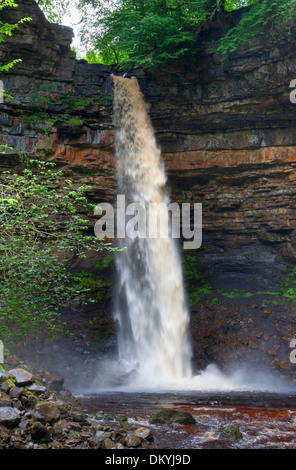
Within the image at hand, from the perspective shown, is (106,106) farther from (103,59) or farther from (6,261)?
(6,261)

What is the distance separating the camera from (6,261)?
6352 millimetres

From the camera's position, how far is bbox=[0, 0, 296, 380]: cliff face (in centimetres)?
1309

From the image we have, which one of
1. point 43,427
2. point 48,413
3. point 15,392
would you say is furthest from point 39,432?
point 15,392

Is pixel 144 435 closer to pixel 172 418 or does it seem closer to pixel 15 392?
pixel 172 418

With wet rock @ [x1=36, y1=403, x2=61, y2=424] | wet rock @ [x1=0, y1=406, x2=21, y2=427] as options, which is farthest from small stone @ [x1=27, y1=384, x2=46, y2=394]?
wet rock @ [x1=0, y1=406, x2=21, y2=427]

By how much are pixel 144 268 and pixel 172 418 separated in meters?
8.08

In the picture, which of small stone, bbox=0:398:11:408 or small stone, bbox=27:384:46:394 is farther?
small stone, bbox=27:384:46:394

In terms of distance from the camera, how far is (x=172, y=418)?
607cm

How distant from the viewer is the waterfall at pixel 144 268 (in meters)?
12.8

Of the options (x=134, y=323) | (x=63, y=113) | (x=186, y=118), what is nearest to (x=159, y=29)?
(x=186, y=118)

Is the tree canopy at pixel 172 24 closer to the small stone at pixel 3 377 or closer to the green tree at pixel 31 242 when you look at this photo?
the green tree at pixel 31 242

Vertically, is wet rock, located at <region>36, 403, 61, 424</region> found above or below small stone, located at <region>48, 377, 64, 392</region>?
above

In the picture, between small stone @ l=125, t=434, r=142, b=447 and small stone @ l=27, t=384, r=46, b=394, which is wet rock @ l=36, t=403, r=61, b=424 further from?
A: small stone @ l=125, t=434, r=142, b=447

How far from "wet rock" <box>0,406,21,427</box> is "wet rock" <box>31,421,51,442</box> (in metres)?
0.25
